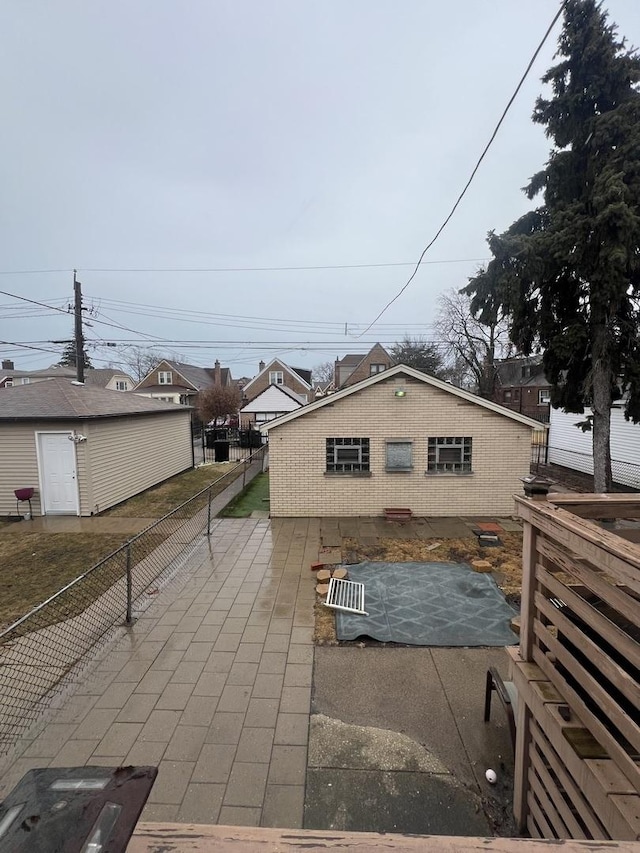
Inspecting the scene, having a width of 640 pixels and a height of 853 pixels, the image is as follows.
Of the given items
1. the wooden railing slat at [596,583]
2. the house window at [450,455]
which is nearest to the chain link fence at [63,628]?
the wooden railing slat at [596,583]

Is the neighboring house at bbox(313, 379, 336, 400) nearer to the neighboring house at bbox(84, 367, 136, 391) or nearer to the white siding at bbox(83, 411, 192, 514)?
the white siding at bbox(83, 411, 192, 514)

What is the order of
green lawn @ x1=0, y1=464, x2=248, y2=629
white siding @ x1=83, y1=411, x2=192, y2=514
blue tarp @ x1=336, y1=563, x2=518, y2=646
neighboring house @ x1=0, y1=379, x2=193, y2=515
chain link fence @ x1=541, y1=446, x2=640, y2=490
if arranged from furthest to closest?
chain link fence @ x1=541, y1=446, x2=640, y2=490 → white siding @ x1=83, y1=411, x2=192, y2=514 → neighboring house @ x1=0, y1=379, x2=193, y2=515 → green lawn @ x1=0, y1=464, x2=248, y2=629 → blue tarp @ x1=336, y1=563, x2=518, y2=646

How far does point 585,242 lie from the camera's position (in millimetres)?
9625

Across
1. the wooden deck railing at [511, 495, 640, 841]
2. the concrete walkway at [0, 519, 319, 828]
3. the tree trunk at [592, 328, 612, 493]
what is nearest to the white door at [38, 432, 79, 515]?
the concrete walkway at [0, 519, 319, 828]

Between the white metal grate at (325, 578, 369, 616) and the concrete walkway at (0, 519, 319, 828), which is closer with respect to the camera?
the concrete walkway at (0, 519, 319, 828)

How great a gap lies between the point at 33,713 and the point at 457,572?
5711 mm

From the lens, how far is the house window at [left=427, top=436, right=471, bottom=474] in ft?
33.7

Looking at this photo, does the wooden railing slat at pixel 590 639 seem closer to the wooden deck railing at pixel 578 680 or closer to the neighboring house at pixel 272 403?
the wooden deck railing at pixel 578 680

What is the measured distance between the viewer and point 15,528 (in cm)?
968

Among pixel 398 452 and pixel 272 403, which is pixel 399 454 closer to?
pixel 398 452

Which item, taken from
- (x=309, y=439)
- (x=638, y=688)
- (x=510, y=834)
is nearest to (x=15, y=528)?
(x=309, y=439)

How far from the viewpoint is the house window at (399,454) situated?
10.2 meters

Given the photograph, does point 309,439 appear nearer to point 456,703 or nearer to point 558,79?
point 456,703

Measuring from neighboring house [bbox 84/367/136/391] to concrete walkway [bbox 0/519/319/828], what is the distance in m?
48.2
